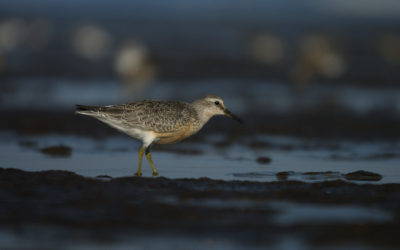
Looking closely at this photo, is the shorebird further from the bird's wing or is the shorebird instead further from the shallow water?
the shallow water

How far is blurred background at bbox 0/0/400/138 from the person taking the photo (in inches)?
695

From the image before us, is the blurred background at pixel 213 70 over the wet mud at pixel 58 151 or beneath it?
over

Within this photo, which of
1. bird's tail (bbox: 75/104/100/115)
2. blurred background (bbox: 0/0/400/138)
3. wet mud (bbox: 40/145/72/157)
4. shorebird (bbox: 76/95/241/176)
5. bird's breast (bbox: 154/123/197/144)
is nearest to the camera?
bird's tail (bbox: 75/104/100/115)

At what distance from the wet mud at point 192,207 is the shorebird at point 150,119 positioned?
1.26 m

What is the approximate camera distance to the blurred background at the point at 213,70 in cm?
1766

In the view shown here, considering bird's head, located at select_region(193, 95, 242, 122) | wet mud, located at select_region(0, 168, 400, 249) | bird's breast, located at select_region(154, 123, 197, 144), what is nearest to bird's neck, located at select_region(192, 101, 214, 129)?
bird's head, located at select_region(193, 95, 242, 122)

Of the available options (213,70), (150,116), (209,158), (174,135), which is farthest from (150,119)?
(213,70)

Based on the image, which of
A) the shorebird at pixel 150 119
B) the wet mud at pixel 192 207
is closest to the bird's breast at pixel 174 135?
the shorebird at pixel 150 119

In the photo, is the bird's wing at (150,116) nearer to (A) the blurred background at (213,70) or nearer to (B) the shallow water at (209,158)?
(B) the shallow water at (209,158)

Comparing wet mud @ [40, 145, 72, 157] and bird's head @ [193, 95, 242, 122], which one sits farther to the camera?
wet mud @ [40, 145, 72, 157]

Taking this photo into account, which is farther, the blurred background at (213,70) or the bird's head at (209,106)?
the blurred background at (213,70)

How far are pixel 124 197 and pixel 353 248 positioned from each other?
294 cm

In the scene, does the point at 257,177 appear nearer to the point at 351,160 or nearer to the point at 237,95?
the point at 351,160

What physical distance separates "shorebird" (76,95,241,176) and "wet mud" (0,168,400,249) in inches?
49.4
